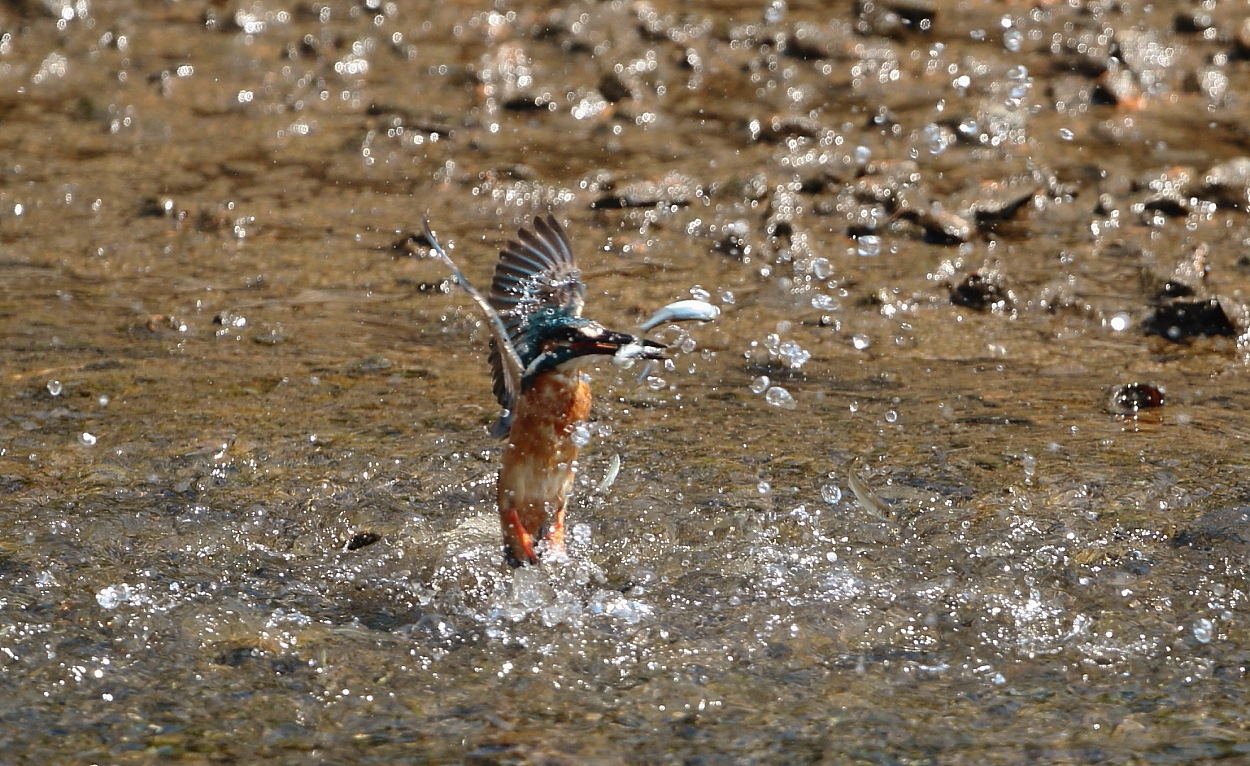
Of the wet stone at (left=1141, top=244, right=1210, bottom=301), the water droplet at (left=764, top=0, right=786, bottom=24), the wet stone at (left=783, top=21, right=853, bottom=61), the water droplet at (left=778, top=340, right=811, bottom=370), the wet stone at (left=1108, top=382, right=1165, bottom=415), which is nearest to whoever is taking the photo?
the wet stone at (left=1108, top=382, right=1165, bottom=415)

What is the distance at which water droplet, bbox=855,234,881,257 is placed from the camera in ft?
26.0

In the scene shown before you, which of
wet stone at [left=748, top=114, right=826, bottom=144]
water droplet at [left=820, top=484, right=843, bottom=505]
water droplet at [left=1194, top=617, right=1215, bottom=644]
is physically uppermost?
wet stone at [left=748, top=114, right=826, bottom=144]

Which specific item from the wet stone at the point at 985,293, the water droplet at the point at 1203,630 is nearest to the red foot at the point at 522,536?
the water droplet at the point at 1203,630

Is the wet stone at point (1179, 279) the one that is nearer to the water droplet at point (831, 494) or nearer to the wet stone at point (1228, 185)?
the wet stone at point (1228, 185)

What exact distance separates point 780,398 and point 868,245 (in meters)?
1.80

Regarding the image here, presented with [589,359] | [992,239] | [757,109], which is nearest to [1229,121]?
[992,239]

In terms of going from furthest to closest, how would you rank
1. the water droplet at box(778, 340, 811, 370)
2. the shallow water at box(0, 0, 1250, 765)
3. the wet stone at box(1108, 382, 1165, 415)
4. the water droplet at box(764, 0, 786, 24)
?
the water droplet at box(764, 0, 786, 24)
the water droplet at box(778, 340, 811, 370)
the wet stone at box(1108, 382, 1165, 415)
the shallow water at box(0, 0, 1250, 765)

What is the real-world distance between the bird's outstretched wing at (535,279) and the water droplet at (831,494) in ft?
3.51

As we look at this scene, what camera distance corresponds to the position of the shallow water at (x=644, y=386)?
4.38m

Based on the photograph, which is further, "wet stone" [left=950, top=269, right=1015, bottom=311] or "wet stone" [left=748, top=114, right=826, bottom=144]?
"wet stone" [left=748, top=114, right=826, bottom=144]

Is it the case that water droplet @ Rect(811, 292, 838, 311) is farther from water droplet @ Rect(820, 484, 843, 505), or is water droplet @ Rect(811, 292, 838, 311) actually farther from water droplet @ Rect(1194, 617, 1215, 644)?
water droplet @ Rect(1194, 617, 1215, 644)

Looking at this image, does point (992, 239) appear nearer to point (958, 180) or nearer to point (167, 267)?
point (958, 180)

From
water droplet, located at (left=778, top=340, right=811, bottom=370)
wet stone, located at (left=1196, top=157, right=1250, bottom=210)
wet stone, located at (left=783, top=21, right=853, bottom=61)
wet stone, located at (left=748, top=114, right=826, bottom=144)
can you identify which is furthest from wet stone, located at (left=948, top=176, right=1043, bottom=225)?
wet stone, located at (left=783, top=21, right=853, bottom=61)

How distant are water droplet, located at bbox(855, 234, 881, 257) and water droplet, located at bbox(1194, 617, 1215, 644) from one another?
11.6ft
